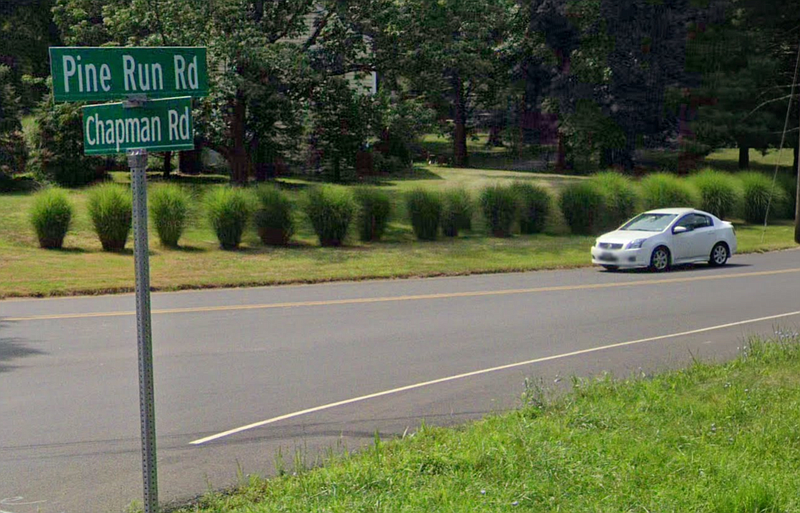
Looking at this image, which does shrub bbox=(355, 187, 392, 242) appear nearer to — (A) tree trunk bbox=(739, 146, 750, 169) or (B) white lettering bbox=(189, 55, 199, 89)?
(B) white lettering bbox=(189, 55, 199, 89)

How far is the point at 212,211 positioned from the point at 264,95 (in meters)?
5.32

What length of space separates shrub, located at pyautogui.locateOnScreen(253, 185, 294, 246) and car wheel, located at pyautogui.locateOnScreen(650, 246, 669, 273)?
31.0 ft

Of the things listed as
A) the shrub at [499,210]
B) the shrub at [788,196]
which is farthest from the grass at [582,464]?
the shrub at [788,196]

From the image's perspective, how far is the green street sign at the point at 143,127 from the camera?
17.6 feet

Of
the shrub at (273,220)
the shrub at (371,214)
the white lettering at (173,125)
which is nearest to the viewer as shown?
the white lettering at (173,125)

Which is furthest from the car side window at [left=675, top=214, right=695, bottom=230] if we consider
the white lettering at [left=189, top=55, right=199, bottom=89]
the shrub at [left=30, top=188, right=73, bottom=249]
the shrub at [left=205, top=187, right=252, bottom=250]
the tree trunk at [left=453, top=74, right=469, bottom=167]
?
the tree trunk at [left=453, top=74, right=469, bottom=167]

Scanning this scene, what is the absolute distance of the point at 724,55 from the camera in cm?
4747

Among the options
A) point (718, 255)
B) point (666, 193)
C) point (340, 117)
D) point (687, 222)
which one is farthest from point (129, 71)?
point (666, 193)

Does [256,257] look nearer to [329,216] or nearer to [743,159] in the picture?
[329,216]

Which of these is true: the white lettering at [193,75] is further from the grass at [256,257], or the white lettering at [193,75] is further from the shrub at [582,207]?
the shrub at [582,207]

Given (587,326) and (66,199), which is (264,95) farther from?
(587,326)

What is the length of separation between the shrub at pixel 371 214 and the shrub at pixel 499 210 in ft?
12.3

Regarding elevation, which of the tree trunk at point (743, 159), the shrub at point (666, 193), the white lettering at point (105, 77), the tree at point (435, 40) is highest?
the tree at point (435, 40)

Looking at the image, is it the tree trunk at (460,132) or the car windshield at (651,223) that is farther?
the tree trunk at (460,132)
